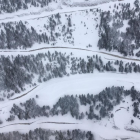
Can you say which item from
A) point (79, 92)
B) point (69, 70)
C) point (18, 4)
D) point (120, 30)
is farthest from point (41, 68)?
point (120, 30)

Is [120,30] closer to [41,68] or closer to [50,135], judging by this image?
[41,68]

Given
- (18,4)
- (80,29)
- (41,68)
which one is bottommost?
(41,68)

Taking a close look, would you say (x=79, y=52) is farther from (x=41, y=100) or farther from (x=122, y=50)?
(x=41, y=100)

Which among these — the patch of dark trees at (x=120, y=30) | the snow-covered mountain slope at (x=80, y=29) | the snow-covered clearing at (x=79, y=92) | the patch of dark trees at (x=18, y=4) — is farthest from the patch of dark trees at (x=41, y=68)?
the patch of dark trees at (x=18, y=4)

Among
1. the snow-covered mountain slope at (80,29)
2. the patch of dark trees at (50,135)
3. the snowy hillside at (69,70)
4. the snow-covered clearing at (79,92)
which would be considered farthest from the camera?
the snow-covered mountain slope at (80,29)

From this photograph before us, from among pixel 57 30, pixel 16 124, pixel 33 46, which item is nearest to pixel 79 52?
pixel 57 30

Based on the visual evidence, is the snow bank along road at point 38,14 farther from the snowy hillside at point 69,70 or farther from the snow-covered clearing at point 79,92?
the snow-covered clearing at point 79,92

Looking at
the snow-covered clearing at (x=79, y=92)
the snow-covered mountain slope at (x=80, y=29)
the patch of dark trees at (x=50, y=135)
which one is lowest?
the patch of dark trees at (x=50, y=135)
